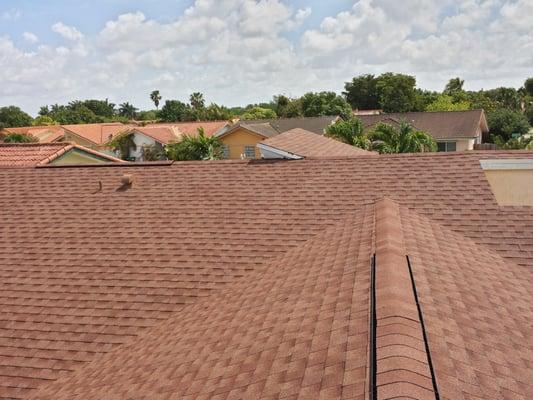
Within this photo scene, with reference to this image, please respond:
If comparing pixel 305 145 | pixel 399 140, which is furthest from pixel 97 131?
pixel 305 145

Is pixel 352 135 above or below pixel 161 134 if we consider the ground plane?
below

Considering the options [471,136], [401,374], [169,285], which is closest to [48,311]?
[169,285]

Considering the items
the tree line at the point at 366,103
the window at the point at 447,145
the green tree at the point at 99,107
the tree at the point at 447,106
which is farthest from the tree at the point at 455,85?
the green tree at the point at 99,107

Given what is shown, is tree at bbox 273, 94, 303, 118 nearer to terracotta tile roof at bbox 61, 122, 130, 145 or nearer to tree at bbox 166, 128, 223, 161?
terracotta tile roof at bbox 61, 122, 130, 145

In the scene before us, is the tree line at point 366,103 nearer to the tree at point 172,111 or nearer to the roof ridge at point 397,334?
the tree at point 172,111

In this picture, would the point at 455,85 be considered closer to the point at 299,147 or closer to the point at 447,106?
the point at 447,106

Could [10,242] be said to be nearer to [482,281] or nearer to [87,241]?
[87,241]

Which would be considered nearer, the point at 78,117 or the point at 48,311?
the point at 48,311
